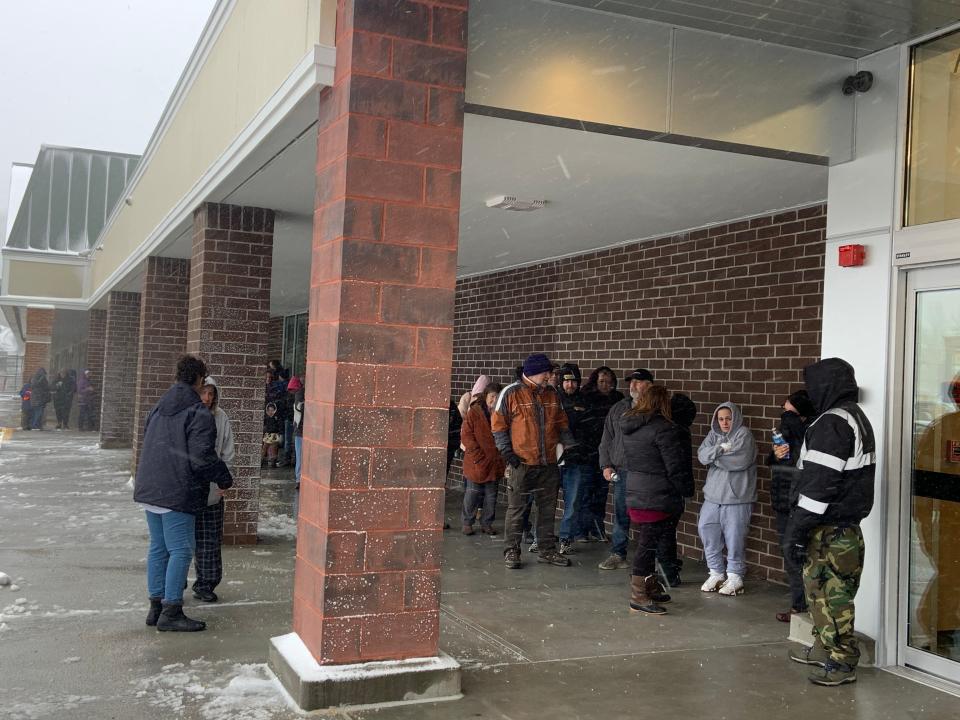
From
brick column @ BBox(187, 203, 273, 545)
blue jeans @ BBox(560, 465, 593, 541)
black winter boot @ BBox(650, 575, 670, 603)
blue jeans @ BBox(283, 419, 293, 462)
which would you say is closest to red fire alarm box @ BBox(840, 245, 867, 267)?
black winter boot @ BBox(650, 575, 670, 603)

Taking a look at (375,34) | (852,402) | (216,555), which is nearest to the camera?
(375,34)

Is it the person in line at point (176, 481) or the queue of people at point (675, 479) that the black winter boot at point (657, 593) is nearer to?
the queue of people at point (675, 479)

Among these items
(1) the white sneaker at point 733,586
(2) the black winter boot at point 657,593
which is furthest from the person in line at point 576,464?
(2) the black winter boot at point 657,593

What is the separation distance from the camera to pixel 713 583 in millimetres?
7242

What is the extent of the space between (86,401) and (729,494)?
20.4 meters

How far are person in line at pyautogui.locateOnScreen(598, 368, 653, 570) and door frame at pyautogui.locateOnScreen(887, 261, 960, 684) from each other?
7.32 ft

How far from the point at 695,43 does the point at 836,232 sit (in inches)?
58.6

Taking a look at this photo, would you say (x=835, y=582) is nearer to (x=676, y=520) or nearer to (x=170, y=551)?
(x=676, y=520)

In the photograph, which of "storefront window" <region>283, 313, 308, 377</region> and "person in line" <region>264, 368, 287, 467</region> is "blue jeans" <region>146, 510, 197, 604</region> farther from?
"storefront window" <region>283, 313, 308, 377</region>

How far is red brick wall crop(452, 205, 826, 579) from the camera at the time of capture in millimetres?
7598

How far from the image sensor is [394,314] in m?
4.45

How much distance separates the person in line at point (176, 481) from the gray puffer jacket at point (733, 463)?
3.83 meters

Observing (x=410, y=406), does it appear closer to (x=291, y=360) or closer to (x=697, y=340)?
(x=697, y=340)

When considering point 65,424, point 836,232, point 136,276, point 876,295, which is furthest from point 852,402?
point 65,424
